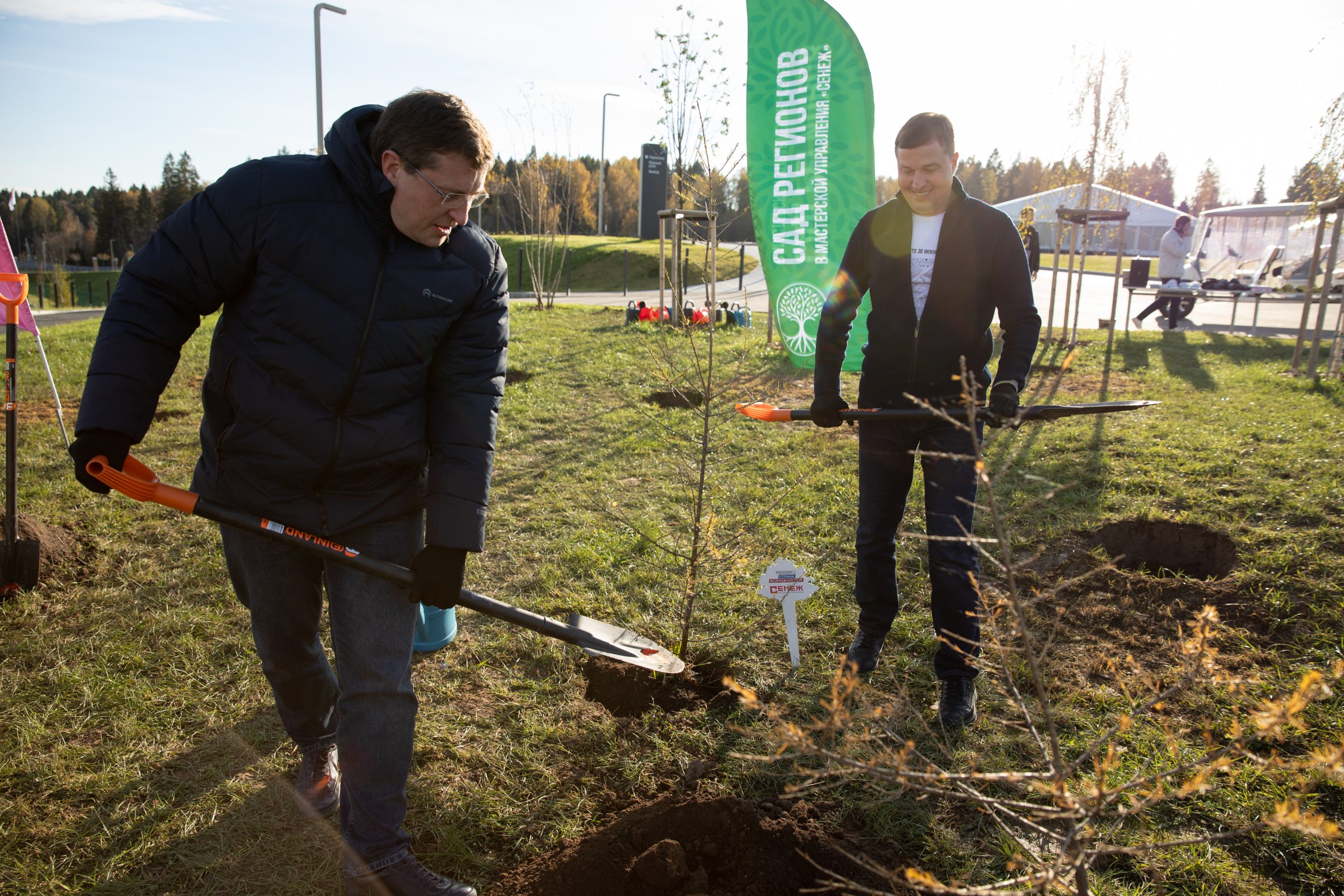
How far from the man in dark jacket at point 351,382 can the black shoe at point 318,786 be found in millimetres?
450

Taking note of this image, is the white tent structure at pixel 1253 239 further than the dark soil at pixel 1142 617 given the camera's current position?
Yes

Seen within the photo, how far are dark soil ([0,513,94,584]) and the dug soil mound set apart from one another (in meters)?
3.21

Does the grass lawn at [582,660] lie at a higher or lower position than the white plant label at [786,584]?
lower

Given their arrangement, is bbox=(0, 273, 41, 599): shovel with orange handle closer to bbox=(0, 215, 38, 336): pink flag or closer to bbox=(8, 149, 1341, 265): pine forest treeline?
bbox=(0, 215, 38, 336): pink flag

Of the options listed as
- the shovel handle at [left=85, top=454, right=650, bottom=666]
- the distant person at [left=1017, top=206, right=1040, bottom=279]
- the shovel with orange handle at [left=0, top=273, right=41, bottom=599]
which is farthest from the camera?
the distant person at [left=1017, top=206, right=1040, bottom=279]

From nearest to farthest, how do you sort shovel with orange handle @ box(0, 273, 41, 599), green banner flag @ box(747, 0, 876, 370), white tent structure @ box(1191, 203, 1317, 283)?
shovel with orange handle @ box(0, 273, 41, 599)
green banner flag @ box(747, 0, 876, 370)
white tent structure @ box(1191, 203, 1317, 283)

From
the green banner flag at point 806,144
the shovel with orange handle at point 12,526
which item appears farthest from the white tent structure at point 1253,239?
the shovel with orange handle at point 12,526

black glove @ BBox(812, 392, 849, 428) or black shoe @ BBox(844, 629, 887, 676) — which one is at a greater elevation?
black glove @ BBox(812, 392, 849, 428)

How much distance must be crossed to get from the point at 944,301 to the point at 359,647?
7.21ft

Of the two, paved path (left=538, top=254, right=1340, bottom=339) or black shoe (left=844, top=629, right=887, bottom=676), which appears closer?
black shoe (left=844, top=629, right=887, bottom=676)

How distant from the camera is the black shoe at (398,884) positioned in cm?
199

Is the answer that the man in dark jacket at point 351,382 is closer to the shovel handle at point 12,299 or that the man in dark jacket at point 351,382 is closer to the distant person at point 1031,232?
the shovel handle at point 12,299

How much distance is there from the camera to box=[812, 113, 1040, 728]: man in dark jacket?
2.69m

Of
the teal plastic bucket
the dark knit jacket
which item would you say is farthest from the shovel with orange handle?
the dark knit jacket
